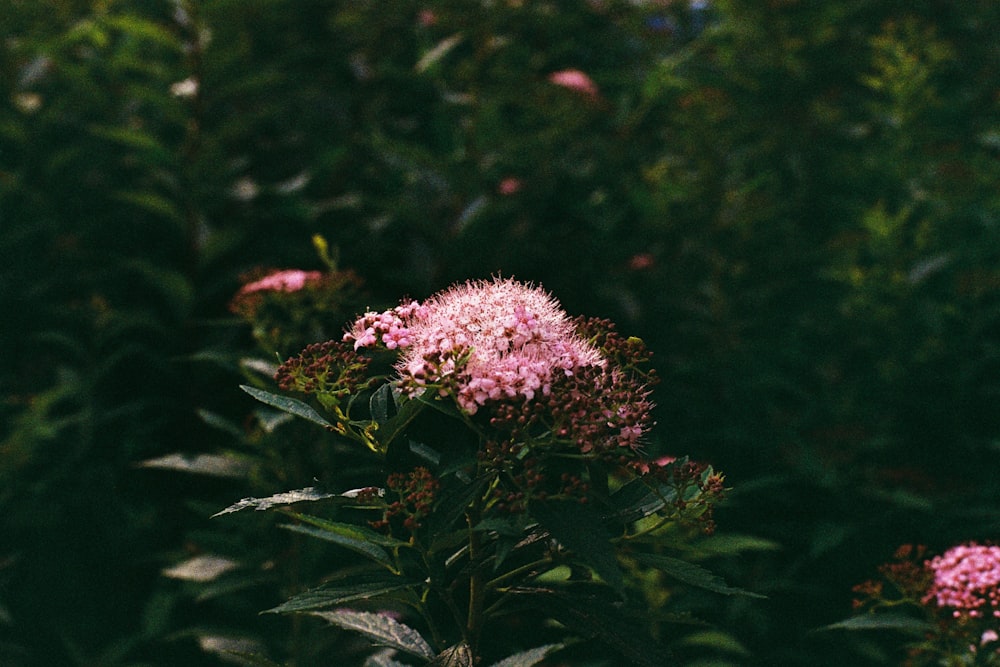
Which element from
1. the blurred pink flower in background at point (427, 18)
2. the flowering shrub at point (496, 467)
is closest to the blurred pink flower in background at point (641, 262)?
the blurred pink flower in background at point (427, 18)

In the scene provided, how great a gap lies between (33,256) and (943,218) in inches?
120

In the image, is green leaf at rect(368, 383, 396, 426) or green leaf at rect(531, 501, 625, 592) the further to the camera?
green leaf at rect(368, 383, 396, 426)

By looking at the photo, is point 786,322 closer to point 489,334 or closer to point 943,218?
point 943,218

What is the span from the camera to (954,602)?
166cm

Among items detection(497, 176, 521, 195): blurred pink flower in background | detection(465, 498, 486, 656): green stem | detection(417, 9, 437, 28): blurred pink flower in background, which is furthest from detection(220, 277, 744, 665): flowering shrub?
detection(417, 9, 437, 28): blurred pink flower in background

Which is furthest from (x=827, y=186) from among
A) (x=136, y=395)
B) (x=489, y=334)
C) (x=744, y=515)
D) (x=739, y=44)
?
(x=489, y=334)

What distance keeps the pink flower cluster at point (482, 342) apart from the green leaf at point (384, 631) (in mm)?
391

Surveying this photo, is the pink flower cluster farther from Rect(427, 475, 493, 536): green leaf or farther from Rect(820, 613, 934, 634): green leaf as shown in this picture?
Rect(820, 613, 934, 634): green leaf

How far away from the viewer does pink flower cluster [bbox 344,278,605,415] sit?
3.97 feet

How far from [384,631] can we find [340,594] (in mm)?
244

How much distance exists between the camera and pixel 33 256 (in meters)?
3.20

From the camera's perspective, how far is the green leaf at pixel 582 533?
1111 millimetres

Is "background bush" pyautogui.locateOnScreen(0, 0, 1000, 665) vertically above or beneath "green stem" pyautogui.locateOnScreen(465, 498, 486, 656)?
above

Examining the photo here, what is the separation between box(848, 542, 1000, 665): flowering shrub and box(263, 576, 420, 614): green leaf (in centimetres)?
86
